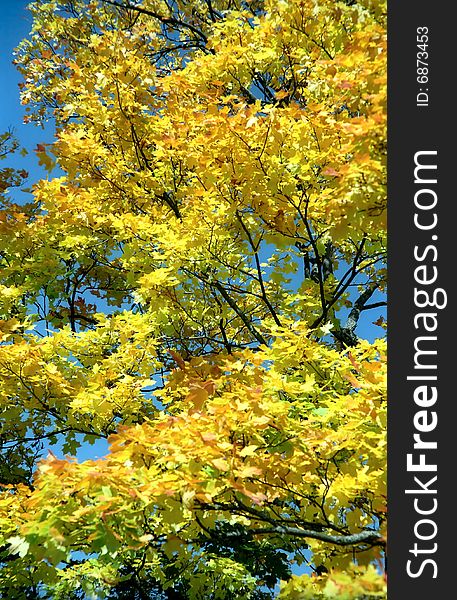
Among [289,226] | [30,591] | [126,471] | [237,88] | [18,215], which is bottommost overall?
[30,591]

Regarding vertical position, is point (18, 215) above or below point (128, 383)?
above

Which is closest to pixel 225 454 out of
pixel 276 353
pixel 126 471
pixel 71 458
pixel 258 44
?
pixel 126 471

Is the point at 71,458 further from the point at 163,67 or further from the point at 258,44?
the point at 163,67

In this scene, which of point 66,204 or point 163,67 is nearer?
point 66,204

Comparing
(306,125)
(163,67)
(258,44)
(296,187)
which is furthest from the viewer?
(163,67)

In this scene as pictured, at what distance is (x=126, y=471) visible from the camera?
292 centimetres

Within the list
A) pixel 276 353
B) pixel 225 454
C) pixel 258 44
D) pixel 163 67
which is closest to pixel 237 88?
pixel 258 44

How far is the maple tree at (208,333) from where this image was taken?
118 inches

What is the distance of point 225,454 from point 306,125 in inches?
114

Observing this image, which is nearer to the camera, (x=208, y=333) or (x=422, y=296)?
(x=422, y=296)

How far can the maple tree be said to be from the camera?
2.99 m

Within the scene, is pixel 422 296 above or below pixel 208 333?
below

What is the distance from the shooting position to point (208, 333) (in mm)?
6699

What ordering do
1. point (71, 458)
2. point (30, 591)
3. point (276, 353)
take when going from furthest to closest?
point (30, 591) < point (276, 353) < point (71, 458)
